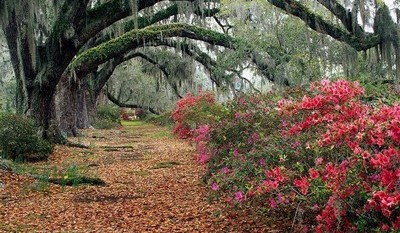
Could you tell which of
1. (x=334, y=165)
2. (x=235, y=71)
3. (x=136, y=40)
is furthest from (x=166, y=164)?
(x=235, y=71)

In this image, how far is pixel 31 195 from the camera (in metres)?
6.37

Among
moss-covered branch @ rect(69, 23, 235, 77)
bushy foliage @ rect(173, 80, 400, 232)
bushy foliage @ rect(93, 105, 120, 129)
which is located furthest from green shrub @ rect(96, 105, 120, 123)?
bushy foliage @ rect(173, 80, 400, 232)

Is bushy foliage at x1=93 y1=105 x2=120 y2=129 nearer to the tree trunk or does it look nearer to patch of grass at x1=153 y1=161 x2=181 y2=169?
the tree trunk

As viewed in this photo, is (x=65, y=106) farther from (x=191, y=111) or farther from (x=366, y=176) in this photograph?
(x=366, y=176)

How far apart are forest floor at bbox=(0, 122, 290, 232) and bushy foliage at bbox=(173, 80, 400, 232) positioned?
39 cm

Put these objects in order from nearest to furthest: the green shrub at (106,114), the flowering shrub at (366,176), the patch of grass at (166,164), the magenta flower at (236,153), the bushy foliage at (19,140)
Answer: the flowering shrub at (366,176)
the magenta flower at (236,153)
the patch of grass at (166,164)
the bushy foliage at (19,140)
the green shrub at (106,114)

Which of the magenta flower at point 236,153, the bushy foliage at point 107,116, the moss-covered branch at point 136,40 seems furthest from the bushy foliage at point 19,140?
the bushy foliage at point 107,116

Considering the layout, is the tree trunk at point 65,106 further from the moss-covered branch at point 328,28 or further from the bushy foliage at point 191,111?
the moss-covered branch at point 328,28

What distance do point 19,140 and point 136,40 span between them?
5530mm

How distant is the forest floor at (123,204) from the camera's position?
4809 millimetres

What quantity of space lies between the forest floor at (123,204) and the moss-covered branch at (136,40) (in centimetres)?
553

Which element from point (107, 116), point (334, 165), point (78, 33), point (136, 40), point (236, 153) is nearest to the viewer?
point (334, 165)

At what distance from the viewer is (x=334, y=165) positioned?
3611mm

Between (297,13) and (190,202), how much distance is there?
6.59 metres
